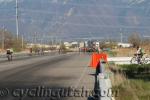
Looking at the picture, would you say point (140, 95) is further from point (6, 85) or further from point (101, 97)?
point (6, 85)

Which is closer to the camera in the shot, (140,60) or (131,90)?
(131,90)

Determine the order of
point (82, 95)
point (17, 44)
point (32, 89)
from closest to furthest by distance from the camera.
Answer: point (82, 95) → point (32, 89) → point (17, 44)

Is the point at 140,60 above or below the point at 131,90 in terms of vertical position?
below

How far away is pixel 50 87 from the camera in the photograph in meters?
23.4

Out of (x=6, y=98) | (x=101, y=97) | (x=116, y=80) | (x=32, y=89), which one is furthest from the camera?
(x=116, y=80)

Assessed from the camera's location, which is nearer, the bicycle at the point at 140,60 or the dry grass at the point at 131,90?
the dry grass at the point at 131,90

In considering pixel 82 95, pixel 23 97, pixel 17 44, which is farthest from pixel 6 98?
pixel 17 44

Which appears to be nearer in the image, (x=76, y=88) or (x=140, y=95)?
(x=140, y=95)

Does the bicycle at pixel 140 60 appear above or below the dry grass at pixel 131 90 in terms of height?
below

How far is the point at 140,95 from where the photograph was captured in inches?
745

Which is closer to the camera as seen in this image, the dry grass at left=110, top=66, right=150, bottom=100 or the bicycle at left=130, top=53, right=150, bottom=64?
the dry grass at left=110, top=66, right=150, bottom=100

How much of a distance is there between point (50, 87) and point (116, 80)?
270 centimetres

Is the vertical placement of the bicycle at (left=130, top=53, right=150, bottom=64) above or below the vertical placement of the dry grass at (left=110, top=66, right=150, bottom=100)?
below

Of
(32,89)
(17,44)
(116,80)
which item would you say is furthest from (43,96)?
(17,44)
